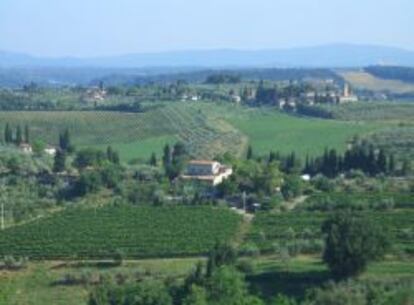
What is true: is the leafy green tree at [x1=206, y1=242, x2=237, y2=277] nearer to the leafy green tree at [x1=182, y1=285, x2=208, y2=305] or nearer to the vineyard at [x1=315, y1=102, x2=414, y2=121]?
the leafy green tree at [x1=182, y1=285, x2=208, y2=305]

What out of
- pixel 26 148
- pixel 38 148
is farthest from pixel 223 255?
pixel 26 148

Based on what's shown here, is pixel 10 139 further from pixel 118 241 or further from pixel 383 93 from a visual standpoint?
pixel 383 93

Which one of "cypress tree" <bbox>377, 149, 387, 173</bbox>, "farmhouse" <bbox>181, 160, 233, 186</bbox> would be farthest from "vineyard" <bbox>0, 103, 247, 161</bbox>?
"cypress tree" <bbox>377, 149, 387, 173</bbox>

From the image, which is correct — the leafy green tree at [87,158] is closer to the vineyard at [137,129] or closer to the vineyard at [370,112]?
the vineyard at [137,129]

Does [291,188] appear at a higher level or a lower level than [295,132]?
higher

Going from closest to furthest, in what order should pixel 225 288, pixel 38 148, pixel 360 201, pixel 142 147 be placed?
pixel 225 288, pixel 360 201, pixel 38 148, pixel 142 147

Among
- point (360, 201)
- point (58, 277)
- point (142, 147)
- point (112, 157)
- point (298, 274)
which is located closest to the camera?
point (298, 274)

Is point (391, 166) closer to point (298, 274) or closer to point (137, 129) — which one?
point (298, 274)
